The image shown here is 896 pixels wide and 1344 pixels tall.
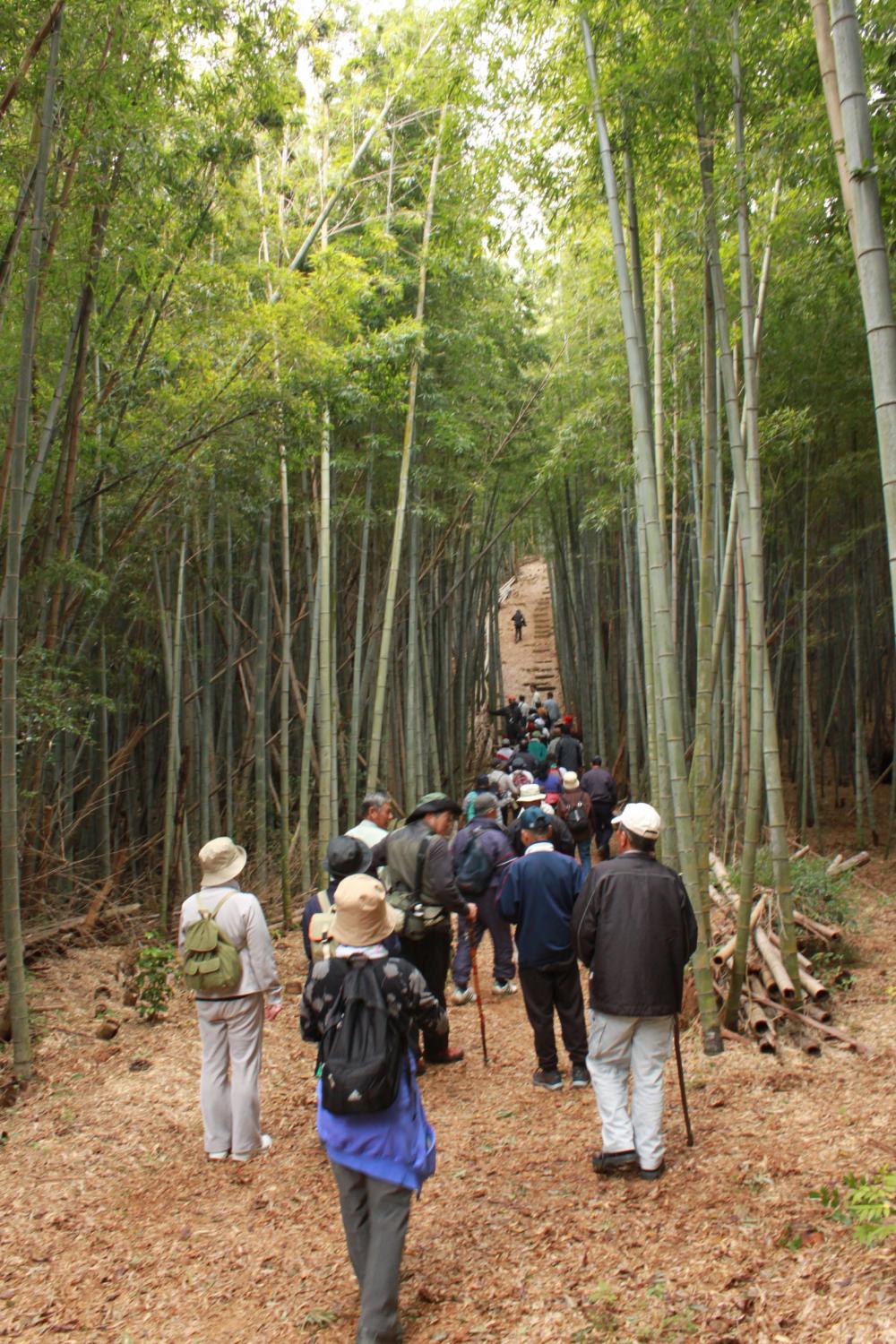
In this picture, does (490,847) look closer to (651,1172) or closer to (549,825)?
(549,825)

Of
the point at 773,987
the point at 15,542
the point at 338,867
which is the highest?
the point at 15,542

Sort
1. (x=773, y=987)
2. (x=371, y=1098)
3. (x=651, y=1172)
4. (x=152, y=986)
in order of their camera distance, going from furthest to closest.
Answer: (x=152, y=986)
(x=773, y=987)
(x=651, y=1172)
(x=371, y=1098)

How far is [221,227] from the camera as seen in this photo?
5.55m

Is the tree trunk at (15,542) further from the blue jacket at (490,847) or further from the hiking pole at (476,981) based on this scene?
the blue jacket at (490,847)

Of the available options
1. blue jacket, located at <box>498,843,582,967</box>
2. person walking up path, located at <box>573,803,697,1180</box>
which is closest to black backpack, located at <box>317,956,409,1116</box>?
person walking up path, located at <box>573,803,697,1180</box>

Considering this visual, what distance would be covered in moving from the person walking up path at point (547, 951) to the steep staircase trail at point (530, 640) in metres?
13.5

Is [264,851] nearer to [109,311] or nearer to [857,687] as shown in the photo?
[109,311]

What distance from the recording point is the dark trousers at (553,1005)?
3.60 metres

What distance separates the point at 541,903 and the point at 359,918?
1592 millimetres

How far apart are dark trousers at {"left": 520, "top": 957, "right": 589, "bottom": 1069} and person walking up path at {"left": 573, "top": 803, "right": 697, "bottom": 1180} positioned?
2.29 ft

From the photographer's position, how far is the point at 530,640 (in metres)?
21.6

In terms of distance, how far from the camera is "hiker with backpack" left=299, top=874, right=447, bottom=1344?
205cm

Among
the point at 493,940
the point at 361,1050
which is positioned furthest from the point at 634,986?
the point at 493,940

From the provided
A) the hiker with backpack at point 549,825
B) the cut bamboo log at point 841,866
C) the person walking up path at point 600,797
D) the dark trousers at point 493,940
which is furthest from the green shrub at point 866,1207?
the person walking up path at point 600,797
